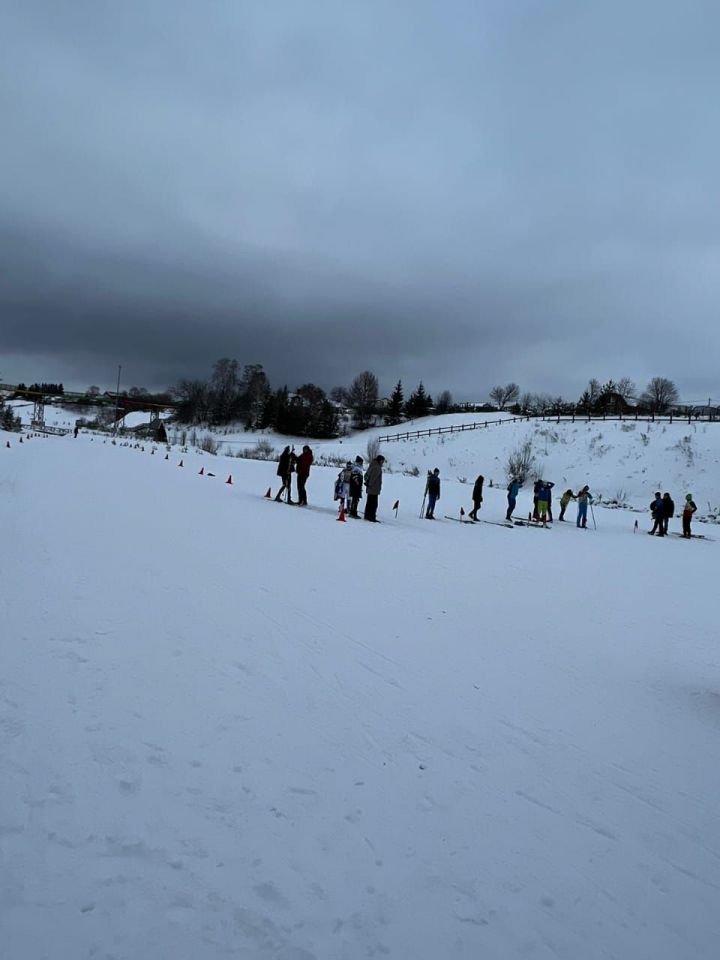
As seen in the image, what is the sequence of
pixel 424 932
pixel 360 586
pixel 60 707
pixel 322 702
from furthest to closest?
pixel 360 586 → pixel 322 702 → pixel 60 707 → pixel 424 932

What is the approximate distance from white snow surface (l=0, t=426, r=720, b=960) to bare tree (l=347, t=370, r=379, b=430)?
3589 inches

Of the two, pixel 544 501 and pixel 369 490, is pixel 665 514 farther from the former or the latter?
pixel 369 490

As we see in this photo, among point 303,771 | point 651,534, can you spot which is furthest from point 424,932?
point 651,534

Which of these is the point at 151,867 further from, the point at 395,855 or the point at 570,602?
the point at 570,602

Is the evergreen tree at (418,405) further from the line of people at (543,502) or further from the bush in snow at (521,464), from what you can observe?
the line of people at (543,502)

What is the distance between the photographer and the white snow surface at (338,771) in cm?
249

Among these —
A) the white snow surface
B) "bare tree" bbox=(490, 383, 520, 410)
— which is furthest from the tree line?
the white snow surface

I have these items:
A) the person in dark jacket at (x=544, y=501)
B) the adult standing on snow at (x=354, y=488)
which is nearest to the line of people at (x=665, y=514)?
the person in dark jacket at (x=544, y=501)

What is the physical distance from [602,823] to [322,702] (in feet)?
7.11

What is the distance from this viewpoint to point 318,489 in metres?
27.2

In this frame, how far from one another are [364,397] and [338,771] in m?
103

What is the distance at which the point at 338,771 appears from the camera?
140 inches

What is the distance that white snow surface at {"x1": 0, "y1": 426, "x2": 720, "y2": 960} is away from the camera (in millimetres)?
2494

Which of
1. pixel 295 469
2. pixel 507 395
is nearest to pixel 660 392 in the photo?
pixel 507 395
